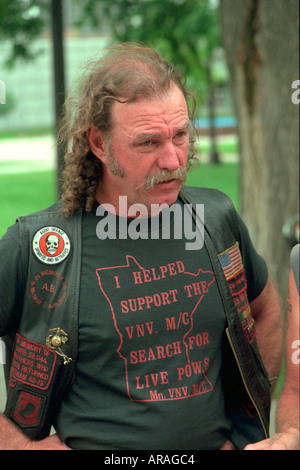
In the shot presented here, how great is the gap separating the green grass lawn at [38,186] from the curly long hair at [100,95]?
986cm

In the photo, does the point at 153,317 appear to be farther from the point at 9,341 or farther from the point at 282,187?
the point at 282,187

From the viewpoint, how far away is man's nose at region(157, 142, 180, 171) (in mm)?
2291

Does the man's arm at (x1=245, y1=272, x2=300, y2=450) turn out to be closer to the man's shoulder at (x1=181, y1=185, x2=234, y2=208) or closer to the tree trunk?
the man's shoulder at (x1=181, y1=185, x2=234, y2=208)

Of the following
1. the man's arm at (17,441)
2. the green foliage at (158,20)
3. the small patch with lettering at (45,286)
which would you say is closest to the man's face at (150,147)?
the small patch with lettering at (45,286)

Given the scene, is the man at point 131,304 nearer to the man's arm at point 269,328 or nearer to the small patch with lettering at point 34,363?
the small patch with lettering at point 34,363

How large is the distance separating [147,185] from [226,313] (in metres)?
0.51

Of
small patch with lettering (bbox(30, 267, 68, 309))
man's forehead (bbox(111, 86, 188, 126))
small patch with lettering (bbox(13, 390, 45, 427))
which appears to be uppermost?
man's forehead (bbox(111, 86, 188, 126))

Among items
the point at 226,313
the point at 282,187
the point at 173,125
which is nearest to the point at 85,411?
the point at 226,313

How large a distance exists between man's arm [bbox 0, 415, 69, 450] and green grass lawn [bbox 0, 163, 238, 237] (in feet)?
33.4

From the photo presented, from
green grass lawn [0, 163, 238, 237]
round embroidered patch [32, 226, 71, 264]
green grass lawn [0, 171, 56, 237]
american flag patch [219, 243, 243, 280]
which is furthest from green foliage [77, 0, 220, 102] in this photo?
round embroidered patch [32, 226, 71, 264]

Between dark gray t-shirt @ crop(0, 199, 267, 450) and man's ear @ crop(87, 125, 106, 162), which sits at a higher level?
man's ear @ crop(87, 125, 106, 162)

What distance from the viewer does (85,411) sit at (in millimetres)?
2244

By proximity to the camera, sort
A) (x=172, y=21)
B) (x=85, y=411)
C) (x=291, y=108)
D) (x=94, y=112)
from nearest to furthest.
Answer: (x=85, y=411) → (x=94, y=112) → (x=291, y=108) → (x=172, y=21)

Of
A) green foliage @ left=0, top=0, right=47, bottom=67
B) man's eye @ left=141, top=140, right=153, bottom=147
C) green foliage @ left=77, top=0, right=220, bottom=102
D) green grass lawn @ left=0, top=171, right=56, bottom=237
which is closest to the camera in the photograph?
man's eye @ left=141, top=140, right=153, bottom=147
